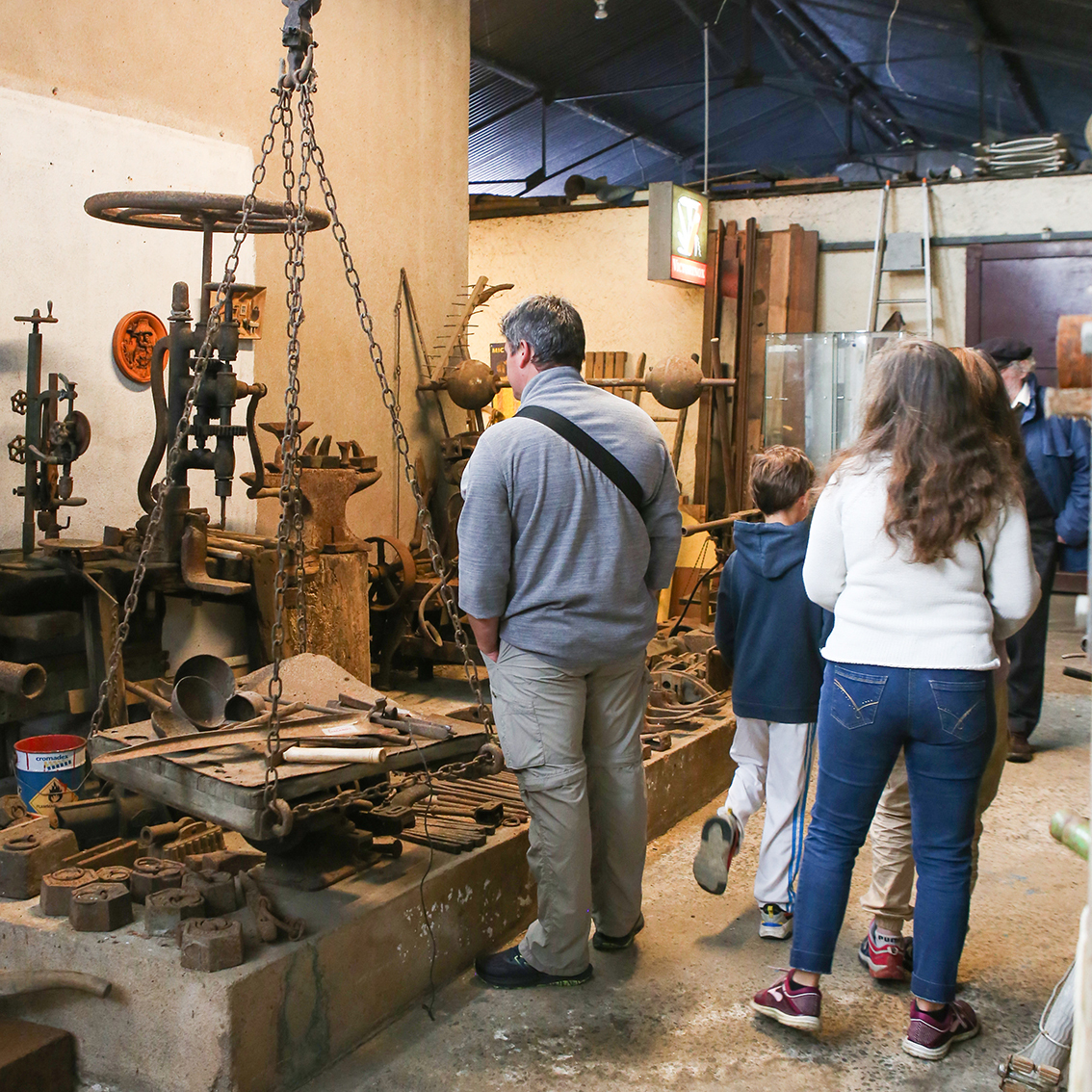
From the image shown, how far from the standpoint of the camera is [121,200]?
3.61 m

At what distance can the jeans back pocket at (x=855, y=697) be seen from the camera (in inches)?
93.9

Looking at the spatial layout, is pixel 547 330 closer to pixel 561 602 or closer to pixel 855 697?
pixel 561 602

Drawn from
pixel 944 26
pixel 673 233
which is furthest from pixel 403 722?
pixel 944 26

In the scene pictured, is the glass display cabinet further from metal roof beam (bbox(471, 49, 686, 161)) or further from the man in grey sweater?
the man in grey sweater

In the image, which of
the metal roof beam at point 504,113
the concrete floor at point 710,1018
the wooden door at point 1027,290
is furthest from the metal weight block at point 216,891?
the metal roof beam at point 504,113

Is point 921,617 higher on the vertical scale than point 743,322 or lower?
lower

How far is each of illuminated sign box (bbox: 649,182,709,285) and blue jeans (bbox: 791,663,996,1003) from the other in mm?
5798

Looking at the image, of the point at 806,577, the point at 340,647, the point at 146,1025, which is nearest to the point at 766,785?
the point at 806,577

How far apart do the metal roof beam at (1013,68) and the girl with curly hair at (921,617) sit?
715cm

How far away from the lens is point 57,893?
2590 millimetres

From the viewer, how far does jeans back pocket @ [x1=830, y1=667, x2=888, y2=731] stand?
2.38m

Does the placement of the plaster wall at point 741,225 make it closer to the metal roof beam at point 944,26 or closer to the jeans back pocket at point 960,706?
the metal roof beam at point 944,26

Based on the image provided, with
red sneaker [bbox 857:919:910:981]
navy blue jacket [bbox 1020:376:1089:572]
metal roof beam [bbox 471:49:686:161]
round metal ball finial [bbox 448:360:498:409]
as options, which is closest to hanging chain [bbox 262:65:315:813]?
red sneaker [bbox 857:919:910:981]

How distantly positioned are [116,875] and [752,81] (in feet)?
28.9
